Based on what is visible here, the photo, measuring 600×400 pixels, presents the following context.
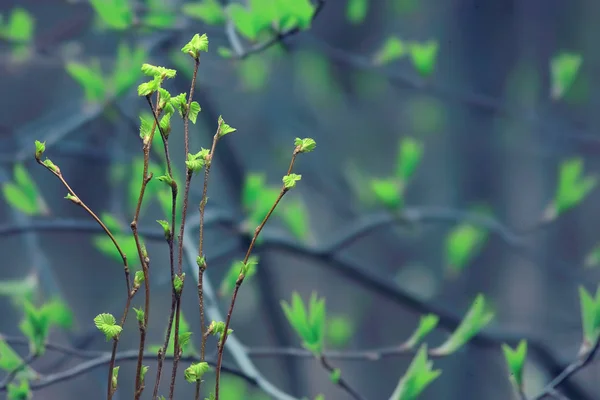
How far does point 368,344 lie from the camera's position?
144 cm

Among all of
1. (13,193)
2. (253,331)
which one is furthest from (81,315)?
(13,193)

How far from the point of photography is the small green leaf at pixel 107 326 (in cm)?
36

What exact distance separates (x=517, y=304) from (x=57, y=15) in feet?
3.59

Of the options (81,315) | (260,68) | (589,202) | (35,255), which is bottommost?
(81,315)

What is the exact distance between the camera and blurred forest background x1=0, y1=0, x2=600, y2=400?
1.18 metres

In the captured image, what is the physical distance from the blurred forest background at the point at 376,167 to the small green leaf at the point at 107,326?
2.22ft

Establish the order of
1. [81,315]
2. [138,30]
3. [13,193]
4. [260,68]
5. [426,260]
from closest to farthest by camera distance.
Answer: [13,193] < [138,30] < [260,68] < [81,315] < [426,260]

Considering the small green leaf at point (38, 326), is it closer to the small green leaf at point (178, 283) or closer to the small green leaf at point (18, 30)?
the small green leaf at point (178, 283)

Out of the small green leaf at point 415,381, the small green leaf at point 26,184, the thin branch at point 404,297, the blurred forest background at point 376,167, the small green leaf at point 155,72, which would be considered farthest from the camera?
the blurred forest background at point 376,167

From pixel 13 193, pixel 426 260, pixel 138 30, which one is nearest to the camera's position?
pixel 13 193

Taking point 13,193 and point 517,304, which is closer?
point 13,193

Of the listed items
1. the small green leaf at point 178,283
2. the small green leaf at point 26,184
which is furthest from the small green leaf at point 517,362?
the small green leaf at point 26,184

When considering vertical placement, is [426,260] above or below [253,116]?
below

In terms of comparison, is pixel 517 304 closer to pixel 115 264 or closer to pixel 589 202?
pixel 589 202
